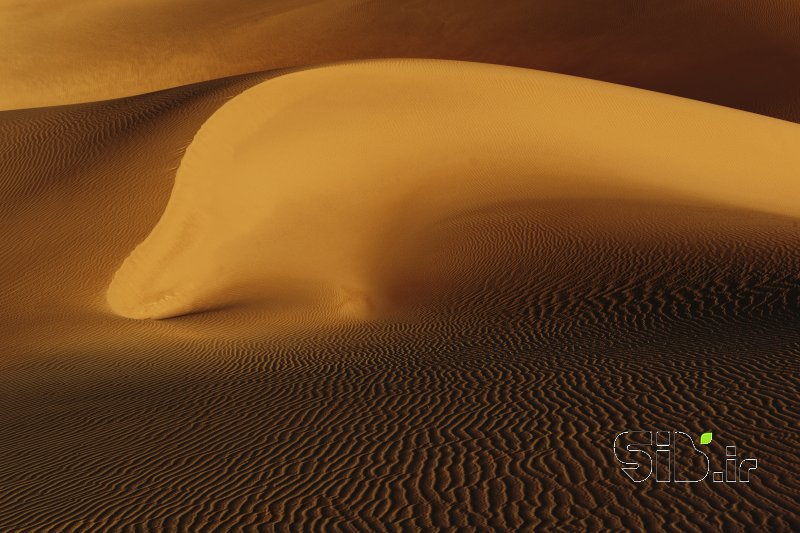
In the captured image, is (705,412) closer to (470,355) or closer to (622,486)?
(622,486)

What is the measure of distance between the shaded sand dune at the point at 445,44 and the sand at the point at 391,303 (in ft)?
30.4

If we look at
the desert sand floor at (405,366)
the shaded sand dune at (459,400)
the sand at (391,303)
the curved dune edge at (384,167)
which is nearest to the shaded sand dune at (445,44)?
the curved dune edge at (384,167)

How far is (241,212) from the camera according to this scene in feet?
50.8

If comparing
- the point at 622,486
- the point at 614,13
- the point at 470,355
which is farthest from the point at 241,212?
the point at 614,13

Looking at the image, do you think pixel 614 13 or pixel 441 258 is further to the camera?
pixel 614 13

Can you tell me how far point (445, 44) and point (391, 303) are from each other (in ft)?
73.9

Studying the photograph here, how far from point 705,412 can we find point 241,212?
34.6ft

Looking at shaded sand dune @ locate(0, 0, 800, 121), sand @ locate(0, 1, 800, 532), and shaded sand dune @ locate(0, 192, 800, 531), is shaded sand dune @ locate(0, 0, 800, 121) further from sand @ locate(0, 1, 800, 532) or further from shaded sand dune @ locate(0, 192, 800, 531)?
shaded sand dune @ locate(0, 192, 800, 531)

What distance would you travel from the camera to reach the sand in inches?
241

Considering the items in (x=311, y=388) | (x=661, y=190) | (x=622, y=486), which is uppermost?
(x=661, y=190)

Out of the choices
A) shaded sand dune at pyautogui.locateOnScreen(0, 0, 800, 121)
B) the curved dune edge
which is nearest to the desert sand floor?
the curved dune edge

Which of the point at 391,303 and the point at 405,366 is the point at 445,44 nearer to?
the point at 391,303

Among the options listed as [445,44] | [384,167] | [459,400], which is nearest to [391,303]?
[384,167]

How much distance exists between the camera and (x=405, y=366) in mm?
9688
